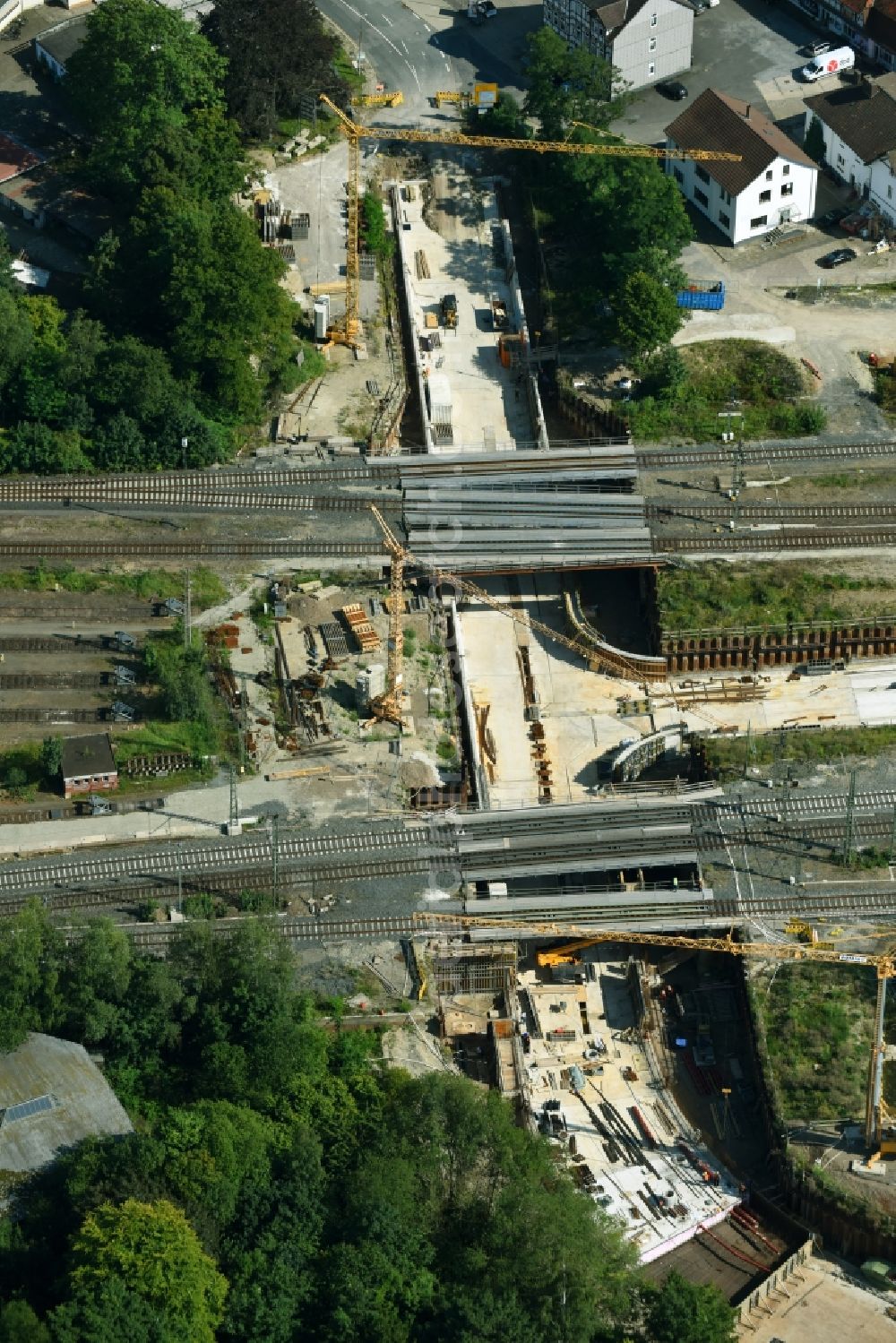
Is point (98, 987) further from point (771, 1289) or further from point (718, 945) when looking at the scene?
point (771, 1289)

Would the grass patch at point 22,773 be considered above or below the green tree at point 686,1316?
above

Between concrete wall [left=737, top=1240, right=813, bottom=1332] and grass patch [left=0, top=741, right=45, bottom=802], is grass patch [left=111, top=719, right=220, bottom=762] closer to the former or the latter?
grass patch [left=0, top=741, right=45, bottom=802]

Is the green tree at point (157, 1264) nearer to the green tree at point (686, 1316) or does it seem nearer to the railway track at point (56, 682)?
the green tree at point (686, 1316)

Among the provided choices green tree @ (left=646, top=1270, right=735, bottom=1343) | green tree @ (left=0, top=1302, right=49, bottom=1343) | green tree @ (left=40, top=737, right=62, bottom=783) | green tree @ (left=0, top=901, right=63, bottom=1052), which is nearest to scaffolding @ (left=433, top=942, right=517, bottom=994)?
green tree @ (left=0, top=901, right=63, bottom=1052)

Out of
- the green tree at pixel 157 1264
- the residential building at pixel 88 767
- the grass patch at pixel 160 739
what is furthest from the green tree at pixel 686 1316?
the residential building at pixel 88 767

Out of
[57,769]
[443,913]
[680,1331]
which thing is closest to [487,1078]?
[443,913]

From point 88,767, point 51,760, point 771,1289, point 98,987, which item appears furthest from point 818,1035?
point 51,760

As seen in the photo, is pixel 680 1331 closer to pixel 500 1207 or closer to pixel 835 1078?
pixel 500 1207
